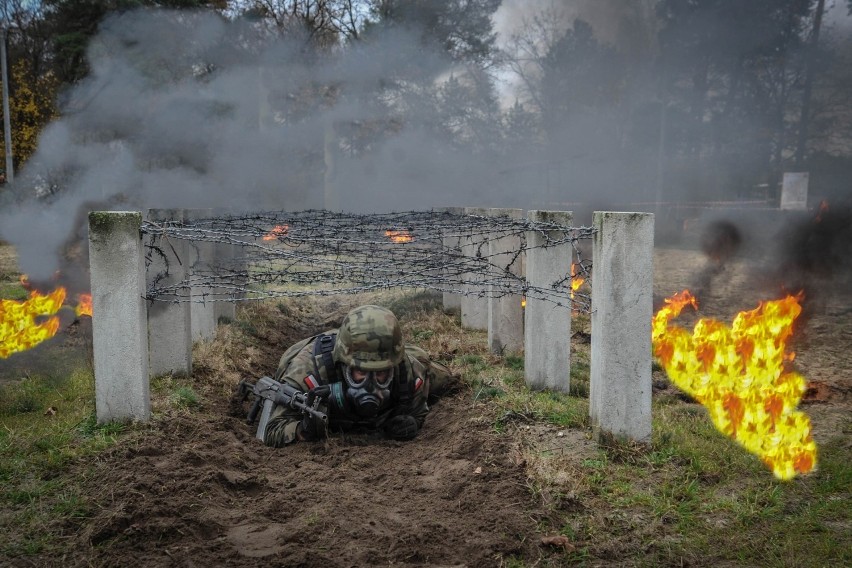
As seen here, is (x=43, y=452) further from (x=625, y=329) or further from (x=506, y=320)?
(x=506, y=320)

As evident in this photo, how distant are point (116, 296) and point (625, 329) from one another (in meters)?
4.22

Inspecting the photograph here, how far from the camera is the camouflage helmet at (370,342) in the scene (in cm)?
616

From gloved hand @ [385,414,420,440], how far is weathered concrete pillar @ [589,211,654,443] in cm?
182

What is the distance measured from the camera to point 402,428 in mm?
6484

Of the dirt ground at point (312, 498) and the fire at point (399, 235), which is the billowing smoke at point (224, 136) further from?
the dirt ground at point (312, 498)

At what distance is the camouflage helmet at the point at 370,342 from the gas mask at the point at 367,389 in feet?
0.31

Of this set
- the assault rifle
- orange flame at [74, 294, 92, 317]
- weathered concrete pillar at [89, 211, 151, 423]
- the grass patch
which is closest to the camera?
the grass patch

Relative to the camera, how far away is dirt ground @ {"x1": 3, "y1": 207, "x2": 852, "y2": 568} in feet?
13.5

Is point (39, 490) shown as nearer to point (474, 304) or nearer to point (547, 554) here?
point (547, 554)

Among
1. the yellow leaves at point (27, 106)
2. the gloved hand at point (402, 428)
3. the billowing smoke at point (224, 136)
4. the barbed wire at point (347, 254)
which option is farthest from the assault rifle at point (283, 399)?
the yellow leaves at point (27, 106)

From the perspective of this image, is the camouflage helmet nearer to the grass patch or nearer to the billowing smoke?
the grass patch

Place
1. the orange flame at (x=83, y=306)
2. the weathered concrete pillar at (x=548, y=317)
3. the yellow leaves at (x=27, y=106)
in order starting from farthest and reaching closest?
the yellow leaves at (x=27, y=106) → the orange flame at (x=83, y=306) → the weathered concrete pillar at (x=548, y=317)

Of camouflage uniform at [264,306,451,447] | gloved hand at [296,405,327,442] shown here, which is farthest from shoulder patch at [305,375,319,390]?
gloved hand at [296,405,327,442]

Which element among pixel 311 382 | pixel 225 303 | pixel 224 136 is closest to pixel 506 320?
pixel 311 382
